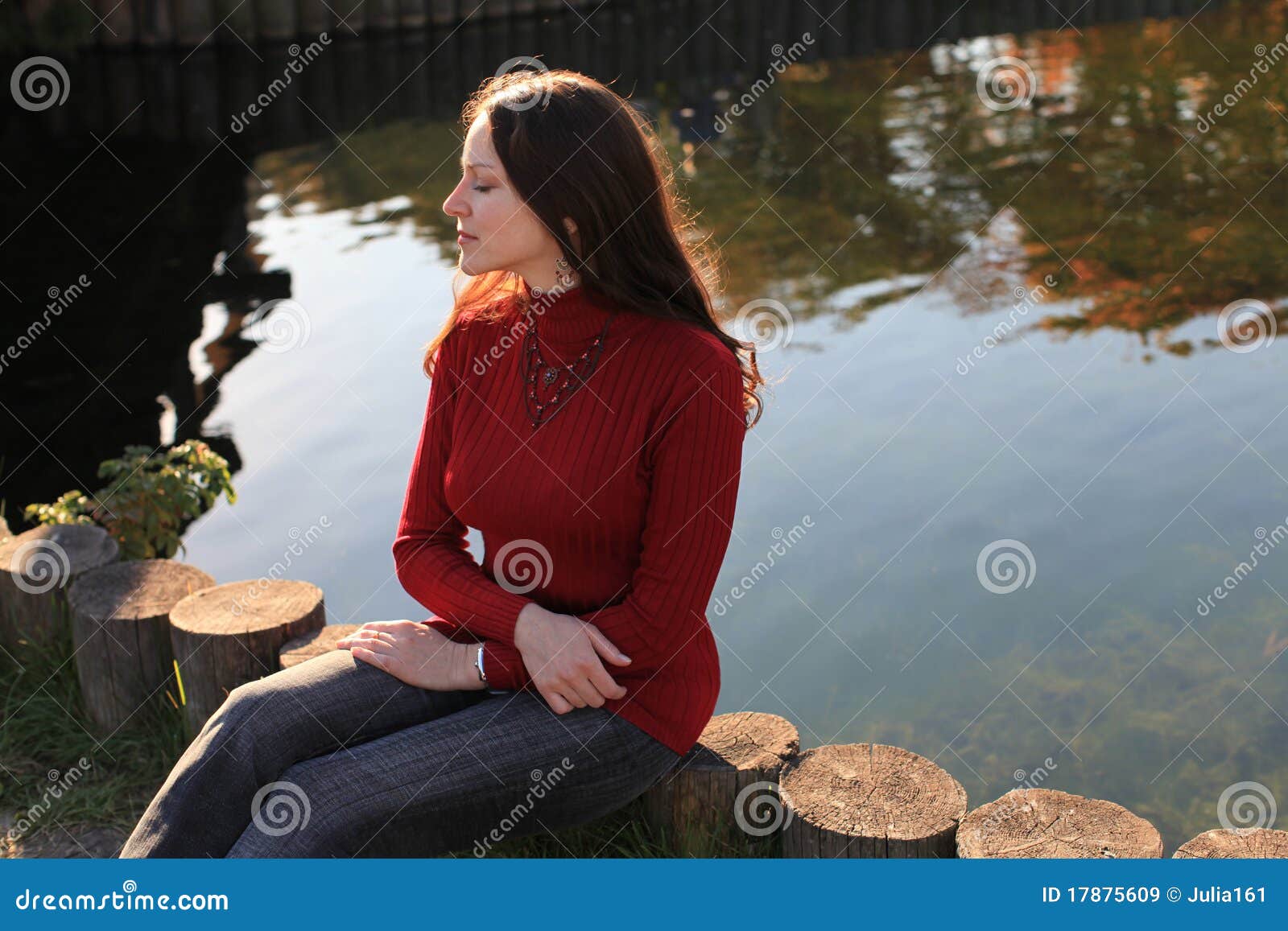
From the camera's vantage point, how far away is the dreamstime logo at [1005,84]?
1140 centimetres

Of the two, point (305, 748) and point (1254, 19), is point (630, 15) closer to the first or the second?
point (1254, 19)

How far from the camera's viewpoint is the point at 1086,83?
11.8 metres

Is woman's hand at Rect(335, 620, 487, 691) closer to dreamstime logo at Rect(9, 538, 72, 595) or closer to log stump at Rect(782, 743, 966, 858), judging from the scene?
log stump at Rect(782, 743, 966, 858)

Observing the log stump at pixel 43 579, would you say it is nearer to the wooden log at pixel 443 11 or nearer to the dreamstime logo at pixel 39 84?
the dreamstime logo at pixel 39 84

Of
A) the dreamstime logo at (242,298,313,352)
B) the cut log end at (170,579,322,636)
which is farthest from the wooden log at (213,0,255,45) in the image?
the cut log end at (170,579,322,636)

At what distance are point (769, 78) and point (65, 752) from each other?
11172 millimetres

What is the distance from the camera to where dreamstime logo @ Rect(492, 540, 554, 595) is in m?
2.65

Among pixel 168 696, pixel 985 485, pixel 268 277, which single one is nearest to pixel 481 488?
pixel 168 696

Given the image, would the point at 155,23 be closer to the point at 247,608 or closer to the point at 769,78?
the point at 769,78

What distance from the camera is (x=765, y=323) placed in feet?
23.6

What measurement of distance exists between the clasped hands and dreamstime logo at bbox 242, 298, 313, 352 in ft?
15.5

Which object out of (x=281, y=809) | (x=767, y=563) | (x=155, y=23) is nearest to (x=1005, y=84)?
(x=767, y=563)

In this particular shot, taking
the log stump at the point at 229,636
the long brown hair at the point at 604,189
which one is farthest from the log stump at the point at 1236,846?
the log stump at the point at 229,636

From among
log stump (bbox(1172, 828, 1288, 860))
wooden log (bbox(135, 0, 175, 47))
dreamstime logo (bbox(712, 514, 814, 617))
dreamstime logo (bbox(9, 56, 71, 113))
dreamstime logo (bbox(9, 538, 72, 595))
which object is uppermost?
wooden log (bbox(135, 0, 175, 47))
